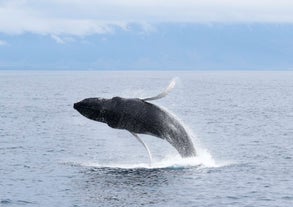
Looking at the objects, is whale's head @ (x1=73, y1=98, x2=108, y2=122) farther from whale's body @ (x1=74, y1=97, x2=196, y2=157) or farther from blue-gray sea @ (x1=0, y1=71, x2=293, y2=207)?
blue-gray sea @ (x1=0, y1=71, x2=293, y2=207)

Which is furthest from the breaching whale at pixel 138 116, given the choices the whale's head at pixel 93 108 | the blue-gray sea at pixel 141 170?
the blue-gray sea at pixel 141 170

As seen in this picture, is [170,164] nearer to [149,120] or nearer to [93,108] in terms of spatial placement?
[149,120]

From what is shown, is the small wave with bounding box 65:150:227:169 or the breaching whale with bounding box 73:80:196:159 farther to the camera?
the small wave with bounding box 65:150:227:169

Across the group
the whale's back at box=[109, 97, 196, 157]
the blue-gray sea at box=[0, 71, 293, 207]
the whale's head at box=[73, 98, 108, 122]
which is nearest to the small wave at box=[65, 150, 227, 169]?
the blue-gray sea at box=[0, 71, 293, 207]

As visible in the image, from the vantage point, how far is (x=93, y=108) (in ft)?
115

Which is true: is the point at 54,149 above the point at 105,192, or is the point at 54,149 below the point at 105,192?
above

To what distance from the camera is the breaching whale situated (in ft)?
114

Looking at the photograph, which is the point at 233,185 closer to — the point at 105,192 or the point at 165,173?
the point at 165,173

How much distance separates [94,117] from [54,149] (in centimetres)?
1763

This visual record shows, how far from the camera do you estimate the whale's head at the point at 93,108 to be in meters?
34.9

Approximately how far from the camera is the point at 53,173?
39.4 metres

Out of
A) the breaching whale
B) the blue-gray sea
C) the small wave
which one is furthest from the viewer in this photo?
the small wave

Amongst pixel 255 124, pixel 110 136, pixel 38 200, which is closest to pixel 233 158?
pixel 38 200

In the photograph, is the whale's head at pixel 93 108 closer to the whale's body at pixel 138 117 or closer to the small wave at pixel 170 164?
the whale's body at pixel 138 117
